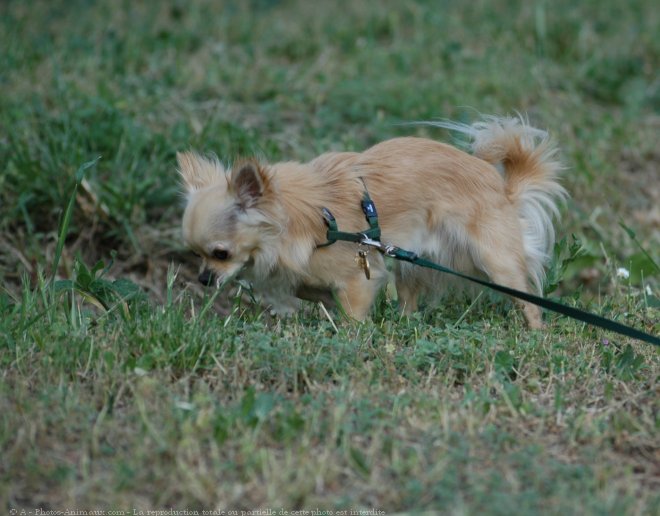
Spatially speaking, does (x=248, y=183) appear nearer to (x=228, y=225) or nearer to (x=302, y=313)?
(x=228, y=225)

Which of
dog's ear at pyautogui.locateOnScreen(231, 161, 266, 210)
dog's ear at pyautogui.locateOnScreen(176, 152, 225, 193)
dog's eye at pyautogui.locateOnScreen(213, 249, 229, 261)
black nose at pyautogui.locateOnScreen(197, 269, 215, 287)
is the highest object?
dog's ear at pyautogui.locateOnScreen(231, 161, 266, 210)

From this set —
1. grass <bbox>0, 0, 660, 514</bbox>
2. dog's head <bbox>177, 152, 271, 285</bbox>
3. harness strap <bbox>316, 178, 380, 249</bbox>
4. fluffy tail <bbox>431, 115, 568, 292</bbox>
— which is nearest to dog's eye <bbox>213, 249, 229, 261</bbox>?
dog's head <bbox>177, 152, 271, 285</bbox>

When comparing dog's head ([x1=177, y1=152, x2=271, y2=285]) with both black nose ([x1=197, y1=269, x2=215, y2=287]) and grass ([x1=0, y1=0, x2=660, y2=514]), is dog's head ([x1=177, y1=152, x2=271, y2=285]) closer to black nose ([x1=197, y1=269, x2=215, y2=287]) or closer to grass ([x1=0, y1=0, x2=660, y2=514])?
black nose ([x1=197, y1=269, x2=215, y2=287])

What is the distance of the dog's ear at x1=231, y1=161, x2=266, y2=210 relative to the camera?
3900 mm

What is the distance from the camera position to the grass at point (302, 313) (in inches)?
111

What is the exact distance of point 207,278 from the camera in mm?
4078

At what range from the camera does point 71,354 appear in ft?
11.3

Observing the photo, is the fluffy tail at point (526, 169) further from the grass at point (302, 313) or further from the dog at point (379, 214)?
the grass at point (302, 313)

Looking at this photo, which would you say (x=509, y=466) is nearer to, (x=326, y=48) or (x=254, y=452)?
(x=254, y=452)

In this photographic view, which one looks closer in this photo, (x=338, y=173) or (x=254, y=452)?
(x=254, y=452)

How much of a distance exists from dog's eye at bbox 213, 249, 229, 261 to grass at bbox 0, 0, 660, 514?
195mm

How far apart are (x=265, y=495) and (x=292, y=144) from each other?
3601mm

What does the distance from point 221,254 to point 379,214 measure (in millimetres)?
714

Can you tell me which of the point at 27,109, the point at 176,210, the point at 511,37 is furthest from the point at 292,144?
the point at 511,37
